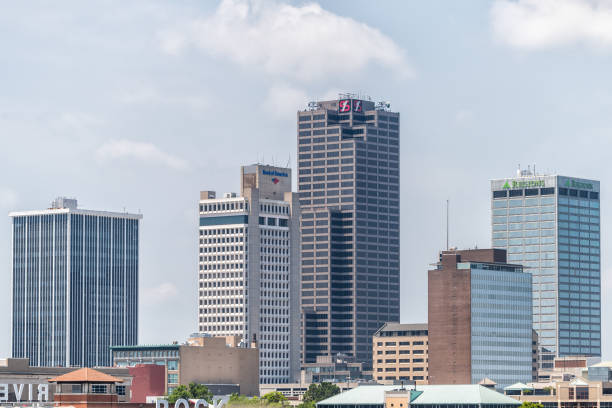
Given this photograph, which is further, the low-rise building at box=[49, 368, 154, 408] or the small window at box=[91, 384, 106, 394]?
the small window at box=[91, 384, 106, 394]

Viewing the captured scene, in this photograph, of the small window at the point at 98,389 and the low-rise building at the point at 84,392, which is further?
the small window at the point at 98,389

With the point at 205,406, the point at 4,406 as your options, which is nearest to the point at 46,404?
the point at 4,406

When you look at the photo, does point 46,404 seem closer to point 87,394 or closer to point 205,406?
point 87,394

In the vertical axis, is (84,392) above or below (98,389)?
below

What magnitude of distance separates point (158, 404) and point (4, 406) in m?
20.9

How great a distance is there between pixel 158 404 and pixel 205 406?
8.78 m

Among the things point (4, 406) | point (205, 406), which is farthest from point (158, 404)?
point (4, 406)

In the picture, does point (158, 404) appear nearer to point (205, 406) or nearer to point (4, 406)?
point (205, 406)

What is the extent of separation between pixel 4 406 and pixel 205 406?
24374mm

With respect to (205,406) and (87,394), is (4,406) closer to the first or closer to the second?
(87,394)

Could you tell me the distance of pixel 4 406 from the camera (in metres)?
193

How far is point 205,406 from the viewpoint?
193 meters

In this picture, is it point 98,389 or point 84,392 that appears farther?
point 98,389

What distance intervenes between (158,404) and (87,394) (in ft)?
48.2
